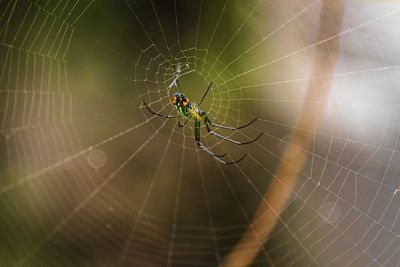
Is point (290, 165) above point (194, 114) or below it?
below

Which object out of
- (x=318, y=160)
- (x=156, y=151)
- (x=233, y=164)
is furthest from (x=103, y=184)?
(x=318, y=160)

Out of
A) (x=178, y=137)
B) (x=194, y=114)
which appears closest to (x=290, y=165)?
(x=194, y=114)

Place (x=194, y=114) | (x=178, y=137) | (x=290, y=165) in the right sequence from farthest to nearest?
(x=178, y=137) < (x=290, y=165) < (x=194, y=114)

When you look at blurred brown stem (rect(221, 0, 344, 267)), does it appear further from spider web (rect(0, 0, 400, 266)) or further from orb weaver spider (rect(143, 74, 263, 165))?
orb weaver spider (rect(143, 74, 263, 165))

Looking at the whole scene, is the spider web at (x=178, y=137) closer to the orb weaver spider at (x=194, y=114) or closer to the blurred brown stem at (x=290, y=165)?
the blurred brown stem at (x=290, y=165)

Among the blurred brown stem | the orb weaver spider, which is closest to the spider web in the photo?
the blurred brown stem

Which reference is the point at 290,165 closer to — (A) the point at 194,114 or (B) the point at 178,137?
(A) the point at 194,114

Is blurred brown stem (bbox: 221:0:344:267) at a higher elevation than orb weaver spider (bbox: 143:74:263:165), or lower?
lower
